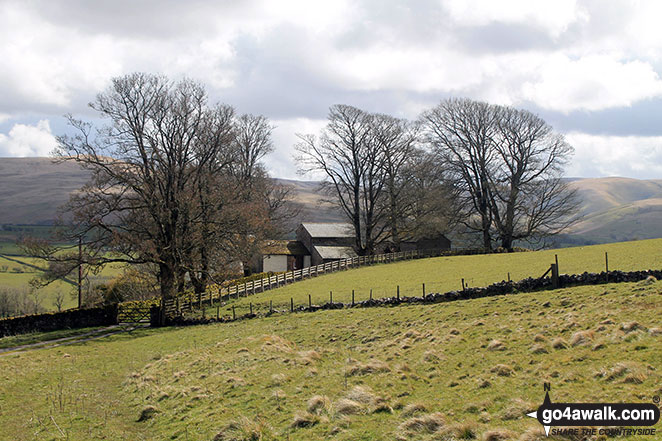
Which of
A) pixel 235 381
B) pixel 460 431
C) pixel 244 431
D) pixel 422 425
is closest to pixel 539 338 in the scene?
pixel 422 425

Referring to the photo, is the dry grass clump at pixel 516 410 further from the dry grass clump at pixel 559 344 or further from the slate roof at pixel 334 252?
the slate roof at pixel 334 252

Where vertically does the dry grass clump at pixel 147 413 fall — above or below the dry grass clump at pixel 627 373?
below

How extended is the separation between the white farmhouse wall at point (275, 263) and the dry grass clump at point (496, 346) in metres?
54.0

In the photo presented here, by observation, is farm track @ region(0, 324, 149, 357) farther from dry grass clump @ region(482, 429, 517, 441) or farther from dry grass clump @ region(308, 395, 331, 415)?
dry grass clump @ region(482, 429, 517, 441)

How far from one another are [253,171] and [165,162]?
60.4 feet

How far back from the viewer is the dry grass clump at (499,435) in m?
8.16

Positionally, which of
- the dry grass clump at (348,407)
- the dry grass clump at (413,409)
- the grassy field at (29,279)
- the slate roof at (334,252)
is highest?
the slate roof at (334,252)

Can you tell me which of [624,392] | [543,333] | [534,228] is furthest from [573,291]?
[534,228]

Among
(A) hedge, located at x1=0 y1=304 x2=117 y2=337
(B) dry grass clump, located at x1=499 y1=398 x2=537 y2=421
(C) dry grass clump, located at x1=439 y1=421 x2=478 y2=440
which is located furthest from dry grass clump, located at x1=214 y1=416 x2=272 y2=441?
(A) hedge, located at x1=0 y1=304 x2=117 y2=337

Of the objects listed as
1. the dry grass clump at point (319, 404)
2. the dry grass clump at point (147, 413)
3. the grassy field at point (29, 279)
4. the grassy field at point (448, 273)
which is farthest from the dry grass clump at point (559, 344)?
the grassy field at point (29, 279)

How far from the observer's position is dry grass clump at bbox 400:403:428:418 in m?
10.2

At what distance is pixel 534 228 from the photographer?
59.1 m

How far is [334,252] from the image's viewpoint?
67.4m

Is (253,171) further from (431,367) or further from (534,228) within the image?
(431,367)
